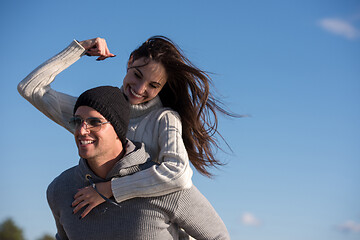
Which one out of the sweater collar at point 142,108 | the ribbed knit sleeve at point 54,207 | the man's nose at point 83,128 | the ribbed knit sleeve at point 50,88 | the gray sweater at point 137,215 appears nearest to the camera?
the man's nose at point 83,128

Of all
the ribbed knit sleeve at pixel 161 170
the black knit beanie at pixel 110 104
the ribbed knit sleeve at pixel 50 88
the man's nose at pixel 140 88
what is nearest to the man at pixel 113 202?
the black knit beanie at pixel 110 104

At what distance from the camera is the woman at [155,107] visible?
3.58m

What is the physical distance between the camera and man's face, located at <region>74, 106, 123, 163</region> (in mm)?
3506

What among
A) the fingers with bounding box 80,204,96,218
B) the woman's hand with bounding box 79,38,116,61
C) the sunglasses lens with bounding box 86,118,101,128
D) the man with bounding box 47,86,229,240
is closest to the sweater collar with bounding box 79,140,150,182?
the man with bounding box 47,86,229,240

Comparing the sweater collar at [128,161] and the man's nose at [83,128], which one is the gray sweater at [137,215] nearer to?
the sweater collar at [128,161]

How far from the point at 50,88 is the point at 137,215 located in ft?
5.02

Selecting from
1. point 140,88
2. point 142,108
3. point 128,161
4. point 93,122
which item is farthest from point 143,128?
point 93,122

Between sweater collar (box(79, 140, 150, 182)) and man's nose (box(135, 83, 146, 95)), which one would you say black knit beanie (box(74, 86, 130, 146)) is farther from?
man's nose (box(135, 83, 146, 95))

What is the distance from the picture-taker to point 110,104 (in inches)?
143

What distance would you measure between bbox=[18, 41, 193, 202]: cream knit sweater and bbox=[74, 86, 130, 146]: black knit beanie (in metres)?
0.40

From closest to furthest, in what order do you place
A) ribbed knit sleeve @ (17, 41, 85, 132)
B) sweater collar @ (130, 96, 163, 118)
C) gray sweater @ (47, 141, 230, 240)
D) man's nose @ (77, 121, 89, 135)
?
man's nose @ (77, 121, 89, 135) < gray sweater @ (47, 141, 230, 240) < ribbed knit sleeve @ (17, 41, 85, 132) < sweater collar @ (130, 96, 163, 118)

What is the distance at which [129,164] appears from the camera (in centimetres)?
364

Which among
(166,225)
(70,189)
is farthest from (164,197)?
(70,189)

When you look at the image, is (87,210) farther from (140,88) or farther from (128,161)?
(140,88)
